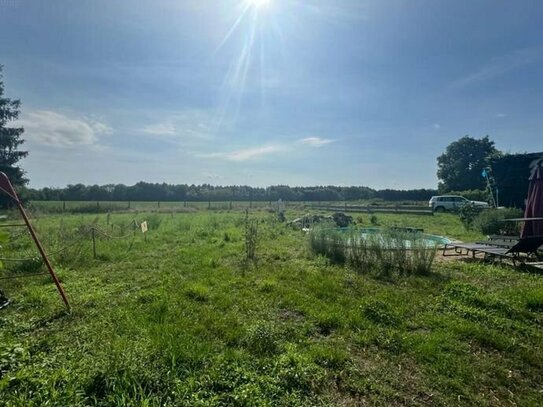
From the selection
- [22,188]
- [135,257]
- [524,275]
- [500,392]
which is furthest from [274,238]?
[22,188]

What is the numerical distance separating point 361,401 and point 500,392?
4.28 ft

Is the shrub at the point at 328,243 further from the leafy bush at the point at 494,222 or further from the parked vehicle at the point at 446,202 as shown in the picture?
the parked vehicle at the point at 446,202

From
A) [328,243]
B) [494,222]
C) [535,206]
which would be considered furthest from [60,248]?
[494,222]

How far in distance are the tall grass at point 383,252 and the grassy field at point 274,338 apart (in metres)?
0.41

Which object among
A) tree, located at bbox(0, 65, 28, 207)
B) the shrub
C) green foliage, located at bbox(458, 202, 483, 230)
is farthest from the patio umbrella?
tree, located at bbox(0, 65, 28, 207)

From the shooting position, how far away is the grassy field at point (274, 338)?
2.63 m

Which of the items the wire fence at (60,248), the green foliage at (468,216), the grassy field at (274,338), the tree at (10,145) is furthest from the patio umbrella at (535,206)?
the tree at (10,145)

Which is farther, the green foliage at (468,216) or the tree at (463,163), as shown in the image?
the tree at (463,163)

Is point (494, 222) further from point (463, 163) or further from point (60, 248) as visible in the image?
point (463, 163)

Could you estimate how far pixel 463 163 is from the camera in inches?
1789

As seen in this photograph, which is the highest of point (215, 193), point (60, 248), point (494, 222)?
point (215, 193)

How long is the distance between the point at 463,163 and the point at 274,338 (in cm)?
5157

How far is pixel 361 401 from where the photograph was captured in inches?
102

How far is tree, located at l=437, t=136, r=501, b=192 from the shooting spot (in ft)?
142
